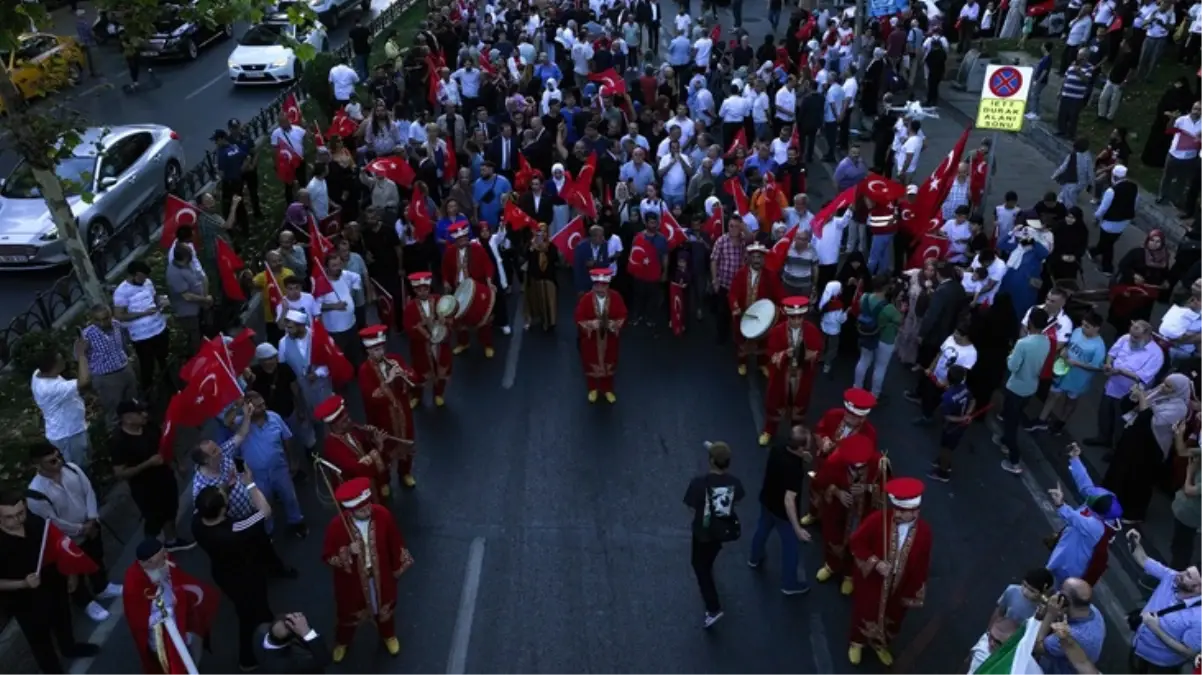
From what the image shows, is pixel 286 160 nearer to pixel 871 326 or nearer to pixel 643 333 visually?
pixel 643 333

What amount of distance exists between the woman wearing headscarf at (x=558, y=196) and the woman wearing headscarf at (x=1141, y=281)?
22.7ft

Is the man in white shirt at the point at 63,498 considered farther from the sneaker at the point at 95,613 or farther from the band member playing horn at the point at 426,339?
the band member playing horn at the point at 426,339

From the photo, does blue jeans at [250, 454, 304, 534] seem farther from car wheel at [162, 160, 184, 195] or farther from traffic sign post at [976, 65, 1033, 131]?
traffic sign post at [976, 65, 1033, 131]

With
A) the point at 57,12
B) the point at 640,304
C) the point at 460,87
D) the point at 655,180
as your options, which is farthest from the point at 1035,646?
the point at 57,12

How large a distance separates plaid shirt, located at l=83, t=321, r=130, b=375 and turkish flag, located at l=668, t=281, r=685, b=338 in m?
6.18

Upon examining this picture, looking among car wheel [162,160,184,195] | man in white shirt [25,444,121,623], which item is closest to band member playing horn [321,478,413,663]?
man in white shirt [25,444,121,623]

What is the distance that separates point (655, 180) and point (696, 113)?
4753 millimetres

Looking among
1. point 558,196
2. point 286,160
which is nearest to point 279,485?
point 558,196

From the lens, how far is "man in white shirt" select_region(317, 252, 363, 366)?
1040cm

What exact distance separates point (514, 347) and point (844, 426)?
541cm

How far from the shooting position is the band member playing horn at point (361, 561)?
22.9 feet

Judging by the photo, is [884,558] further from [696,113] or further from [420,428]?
[696,113]

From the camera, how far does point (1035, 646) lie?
5852mm

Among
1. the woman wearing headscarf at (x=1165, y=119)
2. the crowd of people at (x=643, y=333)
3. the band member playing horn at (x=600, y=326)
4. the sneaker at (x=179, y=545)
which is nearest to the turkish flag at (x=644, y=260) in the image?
the crowd of people at (x=643, y=333)
